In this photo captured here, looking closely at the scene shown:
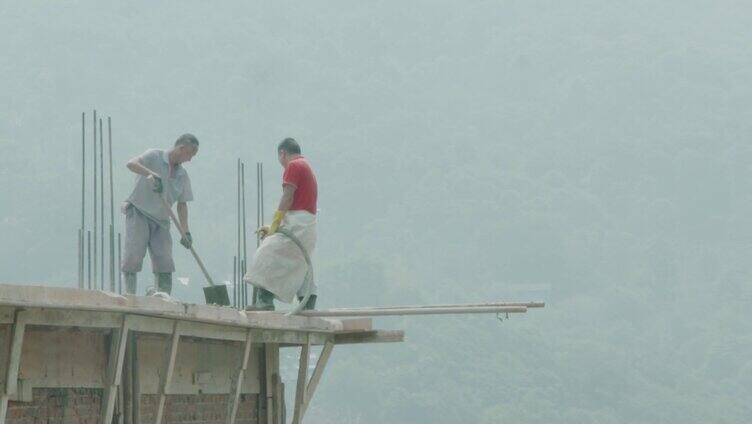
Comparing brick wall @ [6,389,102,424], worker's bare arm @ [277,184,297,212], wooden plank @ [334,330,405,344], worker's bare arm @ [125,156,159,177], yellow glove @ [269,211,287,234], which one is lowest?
brick wall @ [6,389,102,424]

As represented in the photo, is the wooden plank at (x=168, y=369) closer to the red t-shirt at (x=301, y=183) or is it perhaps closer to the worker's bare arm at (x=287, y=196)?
the worker's bare arm at (x=287, y=196)

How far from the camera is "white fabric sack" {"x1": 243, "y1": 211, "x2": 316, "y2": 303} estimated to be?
11.0 m

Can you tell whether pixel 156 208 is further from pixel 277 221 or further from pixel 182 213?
pixel 277 221

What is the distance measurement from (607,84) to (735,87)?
42.6ft

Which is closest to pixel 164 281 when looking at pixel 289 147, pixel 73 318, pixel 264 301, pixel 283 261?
pixel 264 301

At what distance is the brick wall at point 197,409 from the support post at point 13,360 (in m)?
1.80

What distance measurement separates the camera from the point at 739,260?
412ft

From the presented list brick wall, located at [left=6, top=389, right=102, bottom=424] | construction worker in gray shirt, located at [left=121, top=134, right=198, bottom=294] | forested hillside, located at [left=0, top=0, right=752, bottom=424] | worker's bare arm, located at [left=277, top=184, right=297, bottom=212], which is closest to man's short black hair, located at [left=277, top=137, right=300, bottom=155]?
worker's bare arm, located at [left=277, top=184, right=297, bottom=212]

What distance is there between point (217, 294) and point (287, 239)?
25.6 inches

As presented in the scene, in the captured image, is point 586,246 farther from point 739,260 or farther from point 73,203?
point 73,203

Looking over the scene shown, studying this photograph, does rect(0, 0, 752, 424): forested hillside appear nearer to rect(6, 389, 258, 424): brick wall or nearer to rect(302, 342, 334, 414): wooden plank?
rect(302, 342, 334, 414): wooden plank

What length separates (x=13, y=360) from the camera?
25.2ft

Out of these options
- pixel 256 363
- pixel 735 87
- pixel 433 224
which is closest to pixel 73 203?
pixel 433 224

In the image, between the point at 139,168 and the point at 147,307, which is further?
the point at 139,168
